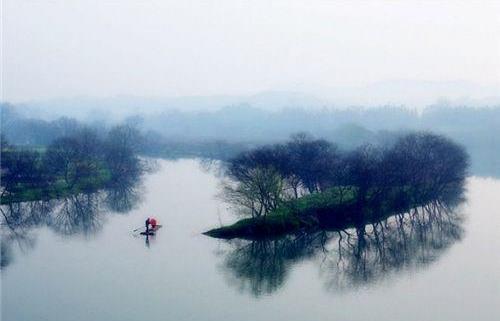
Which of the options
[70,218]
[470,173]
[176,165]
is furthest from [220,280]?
[176,165]

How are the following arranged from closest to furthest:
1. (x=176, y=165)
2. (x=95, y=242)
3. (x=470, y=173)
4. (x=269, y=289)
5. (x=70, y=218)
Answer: (x=269, y=289) < (x=95, y=242) < (x=70, y=218) < (x=470, y=173) < (x=176, y=165)

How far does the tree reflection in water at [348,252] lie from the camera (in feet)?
87.0

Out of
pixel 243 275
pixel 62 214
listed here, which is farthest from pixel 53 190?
pixel 243 275

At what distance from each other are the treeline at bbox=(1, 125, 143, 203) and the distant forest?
19.1 meters

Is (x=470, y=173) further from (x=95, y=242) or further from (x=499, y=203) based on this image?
(x=95, y=242)

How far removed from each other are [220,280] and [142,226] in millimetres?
11951

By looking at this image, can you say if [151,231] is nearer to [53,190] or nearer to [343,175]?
[343,175]

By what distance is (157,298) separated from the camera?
2341cm

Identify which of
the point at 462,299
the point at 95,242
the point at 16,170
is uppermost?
the point at 16,170

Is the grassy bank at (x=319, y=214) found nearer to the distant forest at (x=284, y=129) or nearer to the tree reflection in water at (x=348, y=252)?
the tree reflection in water at (x=348, y=252)

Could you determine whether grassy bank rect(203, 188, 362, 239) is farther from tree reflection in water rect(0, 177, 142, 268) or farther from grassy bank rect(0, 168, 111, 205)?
grassy bank rect(0, 168, 111, 205)

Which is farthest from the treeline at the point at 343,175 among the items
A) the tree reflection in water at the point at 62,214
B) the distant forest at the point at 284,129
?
the distant forest at the point at 284,129

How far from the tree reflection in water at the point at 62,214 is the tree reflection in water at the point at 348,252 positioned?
36.0 feet

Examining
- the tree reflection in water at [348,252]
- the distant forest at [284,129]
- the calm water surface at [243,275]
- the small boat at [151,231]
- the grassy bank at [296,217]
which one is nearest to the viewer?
the calm water surface at [243,275]
